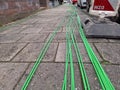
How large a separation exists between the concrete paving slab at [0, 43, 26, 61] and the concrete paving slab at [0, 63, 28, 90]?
33 cm

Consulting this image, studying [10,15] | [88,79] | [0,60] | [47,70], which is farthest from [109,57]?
[10,15]

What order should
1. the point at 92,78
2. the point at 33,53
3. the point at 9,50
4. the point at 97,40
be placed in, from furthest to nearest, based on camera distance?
1. the point at 97,40
2. the point at 9,50
3. the point at 33,53
4. the point at 92,78

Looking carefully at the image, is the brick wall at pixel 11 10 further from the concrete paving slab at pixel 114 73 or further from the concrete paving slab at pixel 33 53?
the concrete paving slab at pixel 114 73

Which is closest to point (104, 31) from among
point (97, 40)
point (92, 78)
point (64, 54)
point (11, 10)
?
point (97, 40)

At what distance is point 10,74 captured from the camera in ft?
7.98

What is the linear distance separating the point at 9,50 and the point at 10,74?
3.98ft

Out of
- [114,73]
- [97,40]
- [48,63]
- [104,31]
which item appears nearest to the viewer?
[114,73]

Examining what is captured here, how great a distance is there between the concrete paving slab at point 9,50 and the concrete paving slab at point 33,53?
14 cm

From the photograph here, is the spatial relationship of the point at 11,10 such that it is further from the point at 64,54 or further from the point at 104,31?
the point at 64,54

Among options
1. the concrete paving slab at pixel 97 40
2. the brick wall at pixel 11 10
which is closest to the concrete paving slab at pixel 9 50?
the concrete paving slab at pixel 97 40

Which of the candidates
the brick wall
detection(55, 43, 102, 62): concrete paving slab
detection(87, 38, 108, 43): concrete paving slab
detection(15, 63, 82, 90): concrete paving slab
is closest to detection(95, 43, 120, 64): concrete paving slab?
detection(55, 43, 102, 62): concrete paving slab

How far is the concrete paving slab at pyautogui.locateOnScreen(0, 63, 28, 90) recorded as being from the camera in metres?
2.12

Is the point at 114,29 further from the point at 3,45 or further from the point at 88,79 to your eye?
the point at 3,45

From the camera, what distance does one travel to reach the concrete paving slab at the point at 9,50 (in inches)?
123
